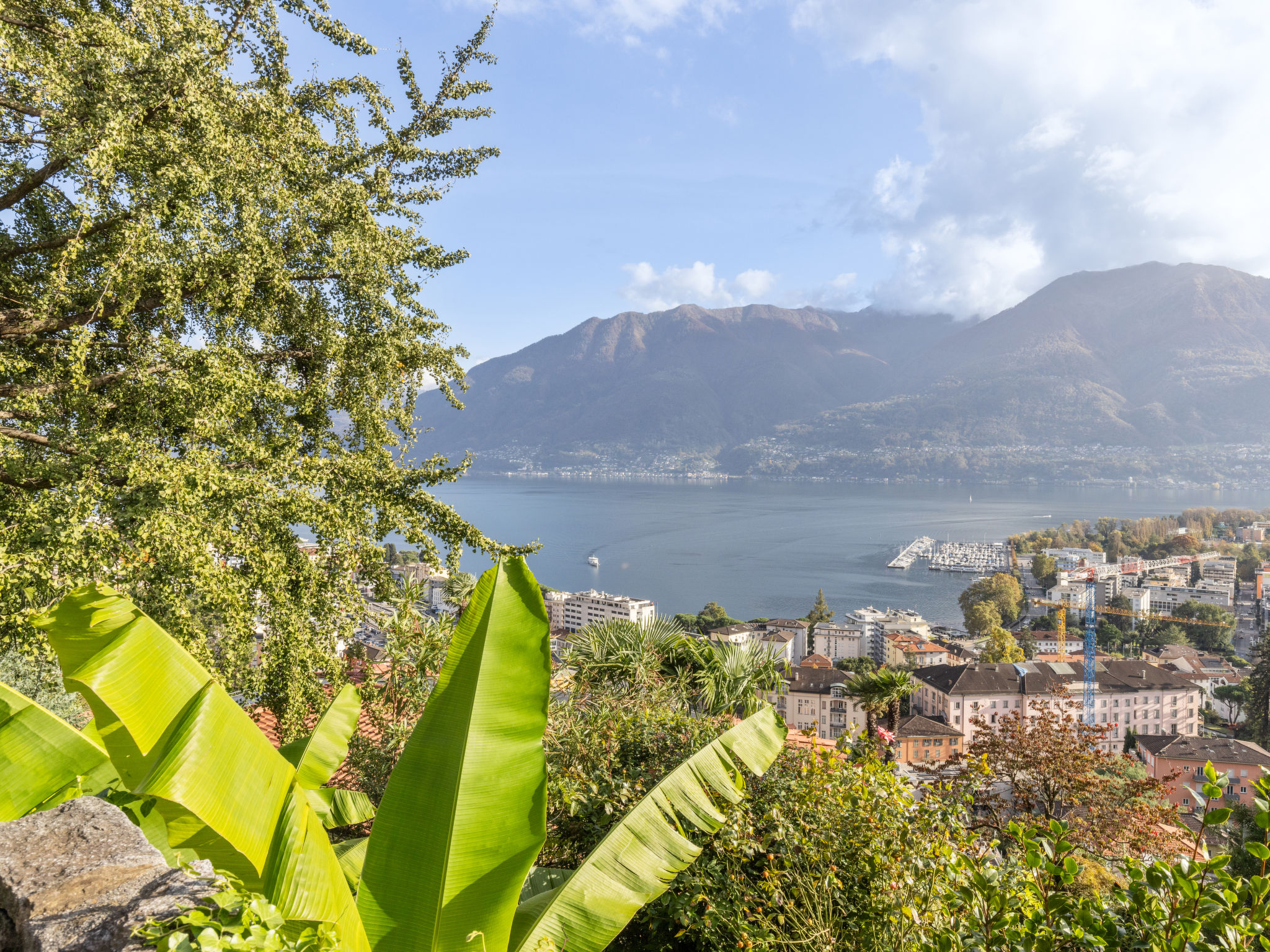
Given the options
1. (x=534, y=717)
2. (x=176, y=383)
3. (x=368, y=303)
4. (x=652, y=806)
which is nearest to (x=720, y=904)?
(x=652, y=806)

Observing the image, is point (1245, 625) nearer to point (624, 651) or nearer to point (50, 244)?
point (624, 651)

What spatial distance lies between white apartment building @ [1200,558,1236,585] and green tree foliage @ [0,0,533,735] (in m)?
77.3

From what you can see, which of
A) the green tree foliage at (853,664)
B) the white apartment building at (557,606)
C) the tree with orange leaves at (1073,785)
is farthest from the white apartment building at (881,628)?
the tree with orange leaves at (1073,785)

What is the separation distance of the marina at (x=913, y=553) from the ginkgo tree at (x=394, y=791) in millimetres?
71370

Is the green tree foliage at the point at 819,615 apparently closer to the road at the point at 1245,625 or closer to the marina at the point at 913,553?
the marina at the point at 913,553

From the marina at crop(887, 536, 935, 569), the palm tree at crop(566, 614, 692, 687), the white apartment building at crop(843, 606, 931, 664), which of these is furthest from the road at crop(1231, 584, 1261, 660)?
the palm tree at crop(566, 614, 692, 687)

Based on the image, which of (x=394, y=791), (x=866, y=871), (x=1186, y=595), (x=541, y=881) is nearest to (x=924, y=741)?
(x=866, y=871)

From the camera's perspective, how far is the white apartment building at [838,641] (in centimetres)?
4194

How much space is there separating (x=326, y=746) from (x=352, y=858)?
564 mm

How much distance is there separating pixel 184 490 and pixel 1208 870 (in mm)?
5215

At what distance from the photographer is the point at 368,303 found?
638 centimetres

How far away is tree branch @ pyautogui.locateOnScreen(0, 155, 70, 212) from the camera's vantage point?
4.70 m

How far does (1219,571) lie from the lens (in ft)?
201

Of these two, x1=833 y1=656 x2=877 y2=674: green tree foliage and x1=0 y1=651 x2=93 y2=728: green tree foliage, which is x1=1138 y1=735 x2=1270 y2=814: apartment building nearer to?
x1=833 y1=656 x2=877 y2=674: green tree foliage
